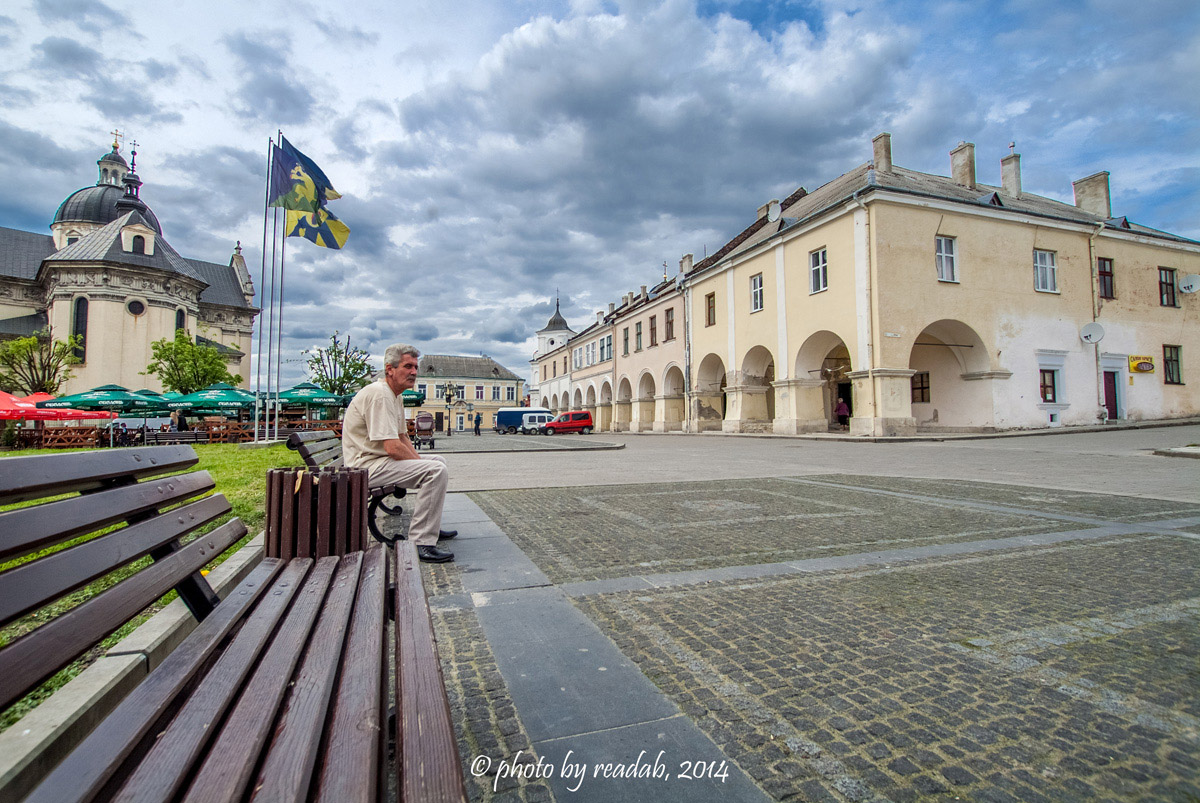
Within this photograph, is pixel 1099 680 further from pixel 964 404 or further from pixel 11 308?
pixel 11 308

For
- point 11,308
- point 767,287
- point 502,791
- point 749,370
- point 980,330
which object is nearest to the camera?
point 502,791

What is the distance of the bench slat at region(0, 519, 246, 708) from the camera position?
1.02 m

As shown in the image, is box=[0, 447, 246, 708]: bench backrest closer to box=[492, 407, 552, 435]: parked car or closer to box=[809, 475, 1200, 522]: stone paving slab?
box=[809, 475, 1200, 522]: stone paving slab

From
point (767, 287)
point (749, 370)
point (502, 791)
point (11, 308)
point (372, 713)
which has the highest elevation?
point (11, 308)

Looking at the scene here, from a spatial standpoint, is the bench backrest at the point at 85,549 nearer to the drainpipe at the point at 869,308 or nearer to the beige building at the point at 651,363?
the drainpipe at the point at 869,308

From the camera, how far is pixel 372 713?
1.17 metres

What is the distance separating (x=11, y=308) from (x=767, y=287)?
58.2m

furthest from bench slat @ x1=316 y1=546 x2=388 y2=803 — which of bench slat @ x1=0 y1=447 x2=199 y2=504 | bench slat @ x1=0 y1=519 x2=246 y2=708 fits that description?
bench slat @ x1=0 y1=447 x2=199 y2=504

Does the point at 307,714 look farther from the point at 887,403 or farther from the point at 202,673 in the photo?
the point at 887,403

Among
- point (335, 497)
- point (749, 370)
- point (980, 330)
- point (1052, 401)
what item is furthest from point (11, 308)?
point (1052, 401)

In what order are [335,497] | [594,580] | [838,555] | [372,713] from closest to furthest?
1. [372,713]
2. [335,497]
3. [594,580]
4. [838,555]

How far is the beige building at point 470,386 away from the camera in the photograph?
79.7 meters

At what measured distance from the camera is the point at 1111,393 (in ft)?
81.3

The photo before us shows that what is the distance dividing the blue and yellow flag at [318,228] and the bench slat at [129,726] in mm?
14556
